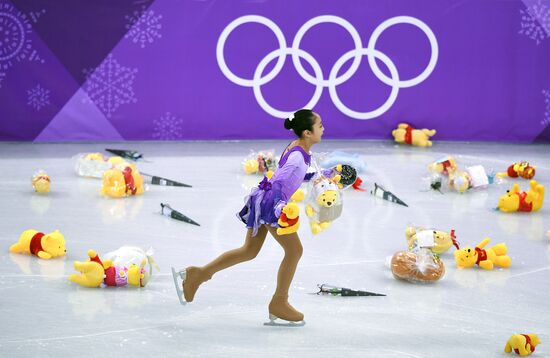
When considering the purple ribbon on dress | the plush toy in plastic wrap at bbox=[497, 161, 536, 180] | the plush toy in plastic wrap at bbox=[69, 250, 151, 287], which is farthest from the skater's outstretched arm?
the plush toy in plastic wrap at bbox=[497, 161, 536, 180]

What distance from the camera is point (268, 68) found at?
11.7m

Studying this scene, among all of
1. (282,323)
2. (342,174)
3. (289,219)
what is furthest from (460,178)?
(289,219)

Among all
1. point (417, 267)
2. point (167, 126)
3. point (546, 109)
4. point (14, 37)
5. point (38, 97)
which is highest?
point (14, 37)

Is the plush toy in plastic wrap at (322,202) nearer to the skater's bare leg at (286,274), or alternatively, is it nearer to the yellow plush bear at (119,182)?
the skater's bare leg at (286,274)

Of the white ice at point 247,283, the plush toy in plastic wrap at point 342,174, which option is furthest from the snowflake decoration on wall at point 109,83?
the plush toy in plastic wrap at point 342,174

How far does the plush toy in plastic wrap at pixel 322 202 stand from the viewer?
5410mm

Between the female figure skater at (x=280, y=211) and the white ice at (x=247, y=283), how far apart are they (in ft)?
0.81

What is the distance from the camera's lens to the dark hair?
5.43 m

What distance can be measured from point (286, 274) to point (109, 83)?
6.73 m

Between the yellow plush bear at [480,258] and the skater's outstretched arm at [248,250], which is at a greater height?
the skater's outstretched arm at [248,250]

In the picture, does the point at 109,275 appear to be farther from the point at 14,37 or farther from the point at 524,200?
the point at 14,37

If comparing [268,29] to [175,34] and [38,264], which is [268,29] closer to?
[175,34]

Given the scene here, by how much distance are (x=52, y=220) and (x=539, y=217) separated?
4337 millimetres

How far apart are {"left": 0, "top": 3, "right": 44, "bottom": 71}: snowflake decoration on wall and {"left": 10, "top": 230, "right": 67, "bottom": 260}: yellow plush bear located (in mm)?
4923
